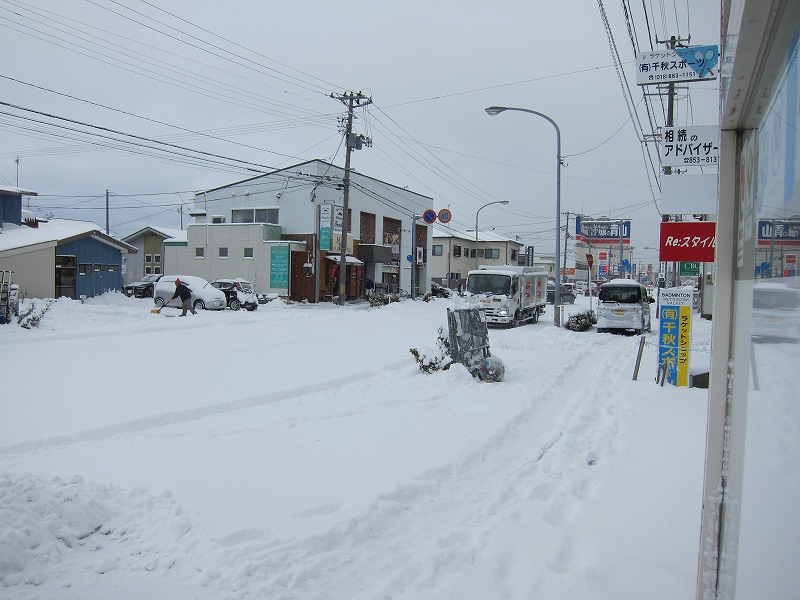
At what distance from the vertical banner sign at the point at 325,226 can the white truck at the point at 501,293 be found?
16.4 m

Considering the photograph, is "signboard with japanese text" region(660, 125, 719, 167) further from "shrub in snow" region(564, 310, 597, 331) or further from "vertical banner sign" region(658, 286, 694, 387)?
"shrub in snow" region(564, 310, 597, 331)

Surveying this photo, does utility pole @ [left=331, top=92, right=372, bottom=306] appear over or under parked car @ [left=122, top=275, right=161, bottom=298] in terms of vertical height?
over

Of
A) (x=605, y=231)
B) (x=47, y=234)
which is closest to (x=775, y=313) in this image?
(x=47, y=234)

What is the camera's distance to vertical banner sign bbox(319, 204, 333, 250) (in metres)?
39.6

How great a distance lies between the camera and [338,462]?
6.10 m

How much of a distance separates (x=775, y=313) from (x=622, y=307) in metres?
22.4

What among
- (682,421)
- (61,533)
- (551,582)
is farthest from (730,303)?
(682,421)

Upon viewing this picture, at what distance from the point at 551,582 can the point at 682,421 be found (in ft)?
16.5

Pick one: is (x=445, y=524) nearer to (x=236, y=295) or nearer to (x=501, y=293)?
(x=501, y=293)

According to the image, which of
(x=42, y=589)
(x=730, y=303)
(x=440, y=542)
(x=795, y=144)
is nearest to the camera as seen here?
(x=795, y=144)

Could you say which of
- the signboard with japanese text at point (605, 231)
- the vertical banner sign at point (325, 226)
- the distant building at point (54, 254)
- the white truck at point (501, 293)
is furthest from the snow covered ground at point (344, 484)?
the signboard with japanese text at point (605, 231)

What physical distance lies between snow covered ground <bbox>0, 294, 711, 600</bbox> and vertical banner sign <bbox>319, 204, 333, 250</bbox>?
28877 mm

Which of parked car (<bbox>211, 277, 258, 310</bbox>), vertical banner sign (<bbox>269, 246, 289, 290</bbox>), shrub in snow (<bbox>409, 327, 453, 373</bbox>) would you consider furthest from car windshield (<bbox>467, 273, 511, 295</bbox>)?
vertical banner sign (<bbox>269, 246, 289, 290</bbox>)

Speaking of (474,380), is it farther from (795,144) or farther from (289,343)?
(795,144)
